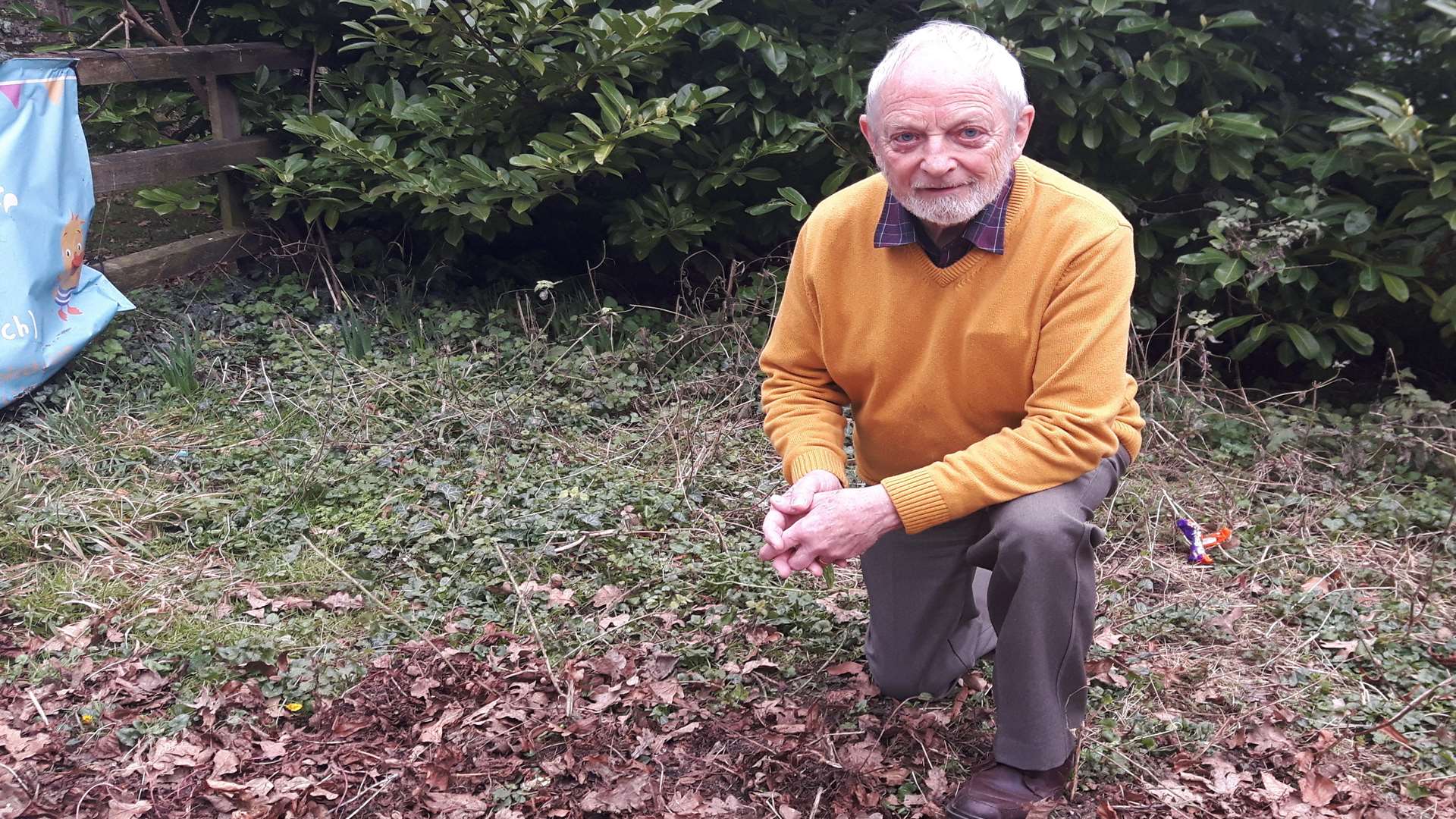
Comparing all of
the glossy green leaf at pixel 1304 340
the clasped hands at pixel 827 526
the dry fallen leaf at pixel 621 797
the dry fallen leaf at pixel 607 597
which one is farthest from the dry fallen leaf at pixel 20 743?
the glossy green leaf at pixel 1304 340

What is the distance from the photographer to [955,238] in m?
2.45

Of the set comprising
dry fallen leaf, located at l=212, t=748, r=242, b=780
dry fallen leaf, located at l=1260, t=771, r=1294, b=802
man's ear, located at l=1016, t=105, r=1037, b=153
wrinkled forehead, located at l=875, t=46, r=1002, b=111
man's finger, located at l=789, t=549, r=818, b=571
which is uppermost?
wrinkled forehead, located at l=875, t=46, r=1002, b=111

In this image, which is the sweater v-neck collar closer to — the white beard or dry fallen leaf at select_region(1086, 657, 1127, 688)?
the white beard

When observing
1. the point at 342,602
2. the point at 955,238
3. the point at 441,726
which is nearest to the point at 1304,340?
the point at 955,238

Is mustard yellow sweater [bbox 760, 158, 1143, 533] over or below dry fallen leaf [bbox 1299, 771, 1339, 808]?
over

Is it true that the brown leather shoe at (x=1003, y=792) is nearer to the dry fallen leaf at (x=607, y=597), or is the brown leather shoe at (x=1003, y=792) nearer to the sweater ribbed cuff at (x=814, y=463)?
the sweater ribbed cuff at (x=814, y=463)

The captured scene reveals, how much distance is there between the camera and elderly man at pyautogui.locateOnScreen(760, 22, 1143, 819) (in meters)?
2.31

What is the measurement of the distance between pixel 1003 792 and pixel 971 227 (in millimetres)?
1234

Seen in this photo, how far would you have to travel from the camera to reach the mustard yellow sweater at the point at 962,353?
2.30 meters

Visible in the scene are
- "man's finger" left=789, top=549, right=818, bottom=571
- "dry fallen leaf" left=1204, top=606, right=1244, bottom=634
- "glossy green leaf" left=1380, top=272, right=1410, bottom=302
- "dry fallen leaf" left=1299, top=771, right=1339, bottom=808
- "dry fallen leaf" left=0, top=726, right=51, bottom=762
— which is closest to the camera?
"man's finger" left=789, top=549, right=818, bottom=571

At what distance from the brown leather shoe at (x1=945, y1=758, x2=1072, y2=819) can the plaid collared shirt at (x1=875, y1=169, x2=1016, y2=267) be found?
114 centimetres

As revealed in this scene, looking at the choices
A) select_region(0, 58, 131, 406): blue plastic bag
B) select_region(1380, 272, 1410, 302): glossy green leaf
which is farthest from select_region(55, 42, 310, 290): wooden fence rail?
select_region(1380, 272, 1410, 302): glossy green leaf

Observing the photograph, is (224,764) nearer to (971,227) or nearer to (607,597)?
(607,597)

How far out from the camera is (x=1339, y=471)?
4.21 m
